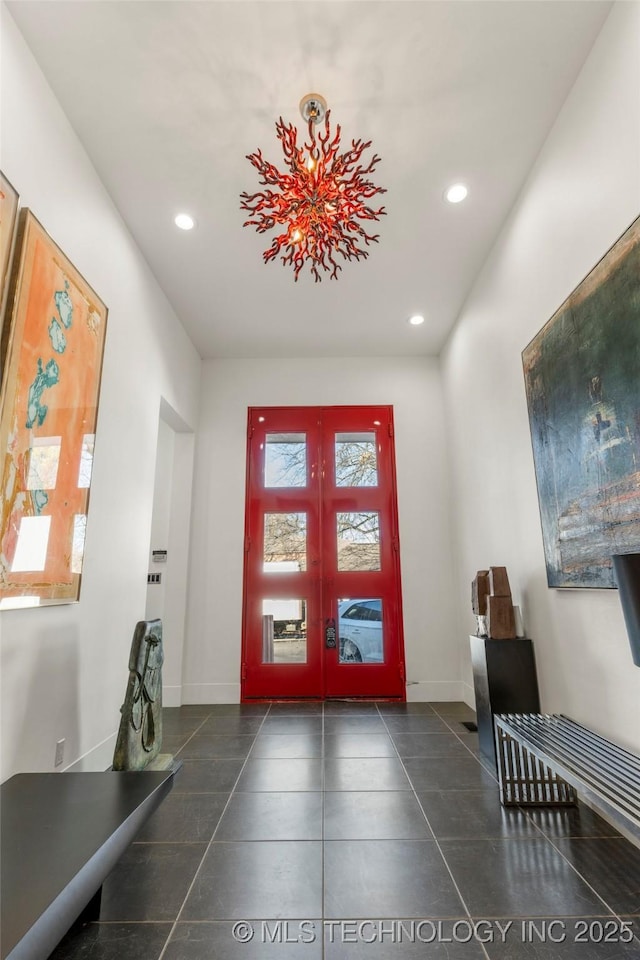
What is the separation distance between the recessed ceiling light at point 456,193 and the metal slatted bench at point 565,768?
325cm

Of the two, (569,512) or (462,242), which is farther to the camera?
(462,242)

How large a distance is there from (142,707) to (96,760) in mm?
464

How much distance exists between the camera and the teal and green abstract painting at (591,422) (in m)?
1.88

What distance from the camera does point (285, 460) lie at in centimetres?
497

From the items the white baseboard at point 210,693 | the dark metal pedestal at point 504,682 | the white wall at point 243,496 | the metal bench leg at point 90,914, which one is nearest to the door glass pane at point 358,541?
the white wall at point 243,496

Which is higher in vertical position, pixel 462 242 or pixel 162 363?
pixel 462 242

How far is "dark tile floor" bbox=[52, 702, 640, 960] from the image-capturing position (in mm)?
1408

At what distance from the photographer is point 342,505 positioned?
482cm

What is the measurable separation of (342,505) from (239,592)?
1420mm

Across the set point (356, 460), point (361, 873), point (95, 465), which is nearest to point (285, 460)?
point (356, 460)

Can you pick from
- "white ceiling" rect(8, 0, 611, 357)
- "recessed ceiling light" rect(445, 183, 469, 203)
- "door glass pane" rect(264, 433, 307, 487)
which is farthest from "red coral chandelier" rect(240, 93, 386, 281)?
"door glass pane" rect(264, 433, 307, 487)

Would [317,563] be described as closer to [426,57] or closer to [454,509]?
[454,509]

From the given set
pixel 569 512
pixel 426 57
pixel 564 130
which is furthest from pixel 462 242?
pixel 569 512

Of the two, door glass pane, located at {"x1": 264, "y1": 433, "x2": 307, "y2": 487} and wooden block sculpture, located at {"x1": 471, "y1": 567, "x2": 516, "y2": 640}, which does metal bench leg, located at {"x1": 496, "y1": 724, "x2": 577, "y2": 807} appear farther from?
door glass pane, located at {"x1": 264, "y1": 433, "x2": 307, "y2": 487}
